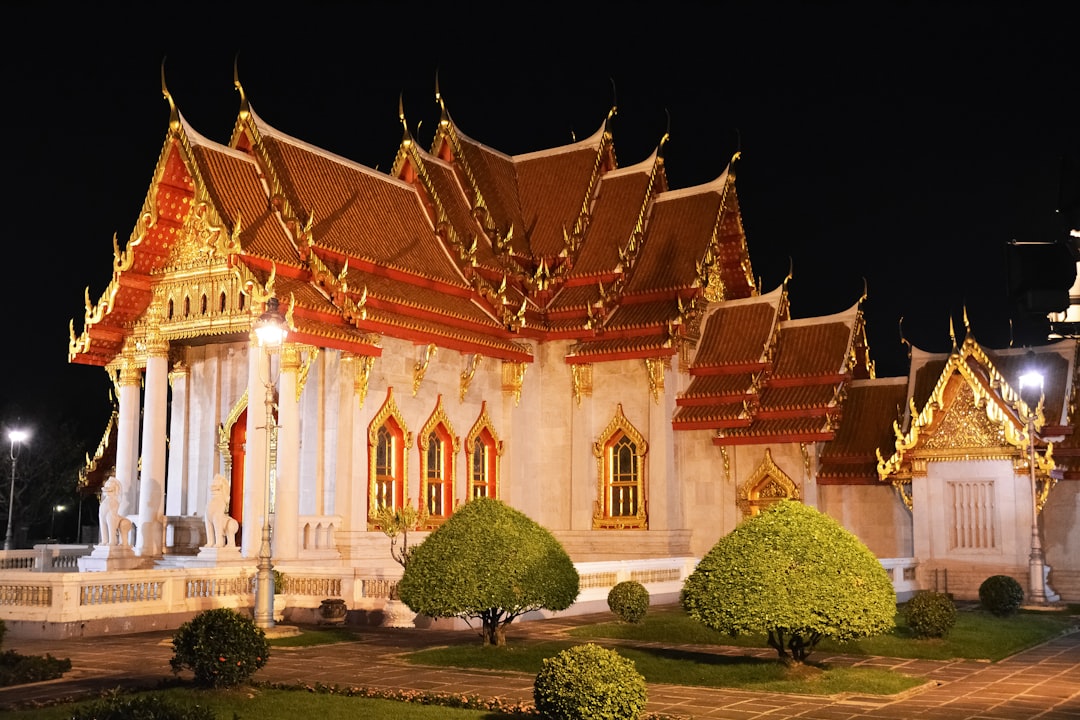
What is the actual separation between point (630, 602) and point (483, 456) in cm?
1037

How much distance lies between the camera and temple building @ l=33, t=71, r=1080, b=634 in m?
23.4

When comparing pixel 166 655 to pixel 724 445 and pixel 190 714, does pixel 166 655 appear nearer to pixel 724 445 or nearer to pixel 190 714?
pixel 190 714

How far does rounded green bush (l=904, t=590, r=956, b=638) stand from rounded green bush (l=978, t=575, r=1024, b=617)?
3.64m

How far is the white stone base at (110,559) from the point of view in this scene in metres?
22.3

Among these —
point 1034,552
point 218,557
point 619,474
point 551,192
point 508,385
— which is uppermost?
point 551,192

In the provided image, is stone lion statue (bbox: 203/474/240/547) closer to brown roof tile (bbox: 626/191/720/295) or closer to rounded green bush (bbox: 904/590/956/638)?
rounded green bush (bbox: 904/590/956/638)

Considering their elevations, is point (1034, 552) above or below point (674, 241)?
below

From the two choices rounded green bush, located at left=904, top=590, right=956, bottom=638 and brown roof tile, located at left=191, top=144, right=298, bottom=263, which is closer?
rounded green bush, located at left=904, top=590, right=956, bottom=638

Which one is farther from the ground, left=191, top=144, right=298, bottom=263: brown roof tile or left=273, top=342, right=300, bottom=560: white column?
left=191, top=144, right=298, bottom=263: brown roof tile

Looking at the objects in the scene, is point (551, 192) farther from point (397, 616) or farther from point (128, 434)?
point (397, 616)

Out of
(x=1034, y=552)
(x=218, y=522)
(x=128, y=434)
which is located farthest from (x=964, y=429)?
(x=128, y=434)

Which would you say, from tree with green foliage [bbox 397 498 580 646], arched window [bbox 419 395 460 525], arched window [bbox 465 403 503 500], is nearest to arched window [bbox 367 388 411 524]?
arched window [bbox 419 395 460 525]

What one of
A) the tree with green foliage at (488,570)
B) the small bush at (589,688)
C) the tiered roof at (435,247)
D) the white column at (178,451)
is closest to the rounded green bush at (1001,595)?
the tree with green foliage at (488,570)

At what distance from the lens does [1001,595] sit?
66.0 feet
